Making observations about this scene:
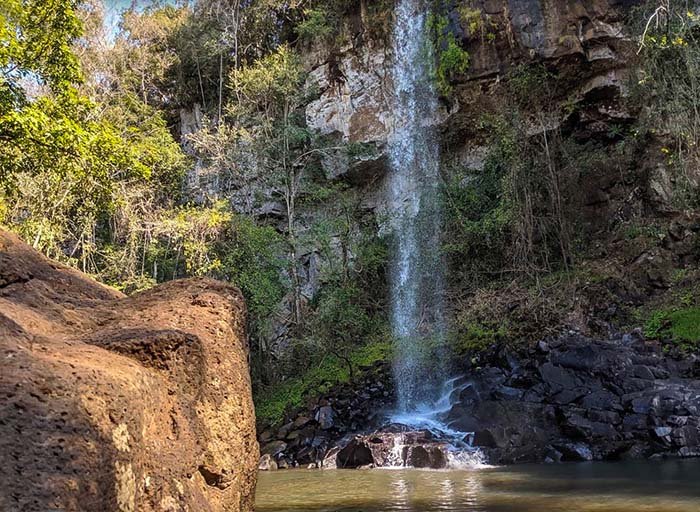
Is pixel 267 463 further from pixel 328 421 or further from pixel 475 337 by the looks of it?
pixel 475 337

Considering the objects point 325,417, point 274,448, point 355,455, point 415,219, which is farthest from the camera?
point 415,219

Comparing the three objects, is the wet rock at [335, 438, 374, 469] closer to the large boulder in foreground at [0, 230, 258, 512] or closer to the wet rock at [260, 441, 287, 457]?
the wet rock at [260, 441, 287, 457]

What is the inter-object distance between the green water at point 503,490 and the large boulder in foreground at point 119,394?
4.42 m

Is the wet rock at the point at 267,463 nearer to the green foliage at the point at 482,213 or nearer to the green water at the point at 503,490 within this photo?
the green water at the point at 503,490

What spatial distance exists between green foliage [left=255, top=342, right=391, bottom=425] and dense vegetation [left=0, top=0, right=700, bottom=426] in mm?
69

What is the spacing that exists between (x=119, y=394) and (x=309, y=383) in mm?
15949

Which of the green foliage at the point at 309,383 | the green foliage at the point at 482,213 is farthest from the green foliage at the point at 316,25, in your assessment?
the green foliage at the point at 309,383

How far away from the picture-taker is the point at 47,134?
9953mm

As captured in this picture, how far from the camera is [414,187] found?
22906 mm

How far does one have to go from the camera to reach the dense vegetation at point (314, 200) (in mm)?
16500

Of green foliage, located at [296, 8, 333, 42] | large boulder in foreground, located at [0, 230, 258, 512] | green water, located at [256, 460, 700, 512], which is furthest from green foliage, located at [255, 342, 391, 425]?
large boulder in foreground, located at [0, 230, 258, 512]

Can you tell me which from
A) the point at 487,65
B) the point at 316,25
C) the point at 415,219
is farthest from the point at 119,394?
the point at 316,25

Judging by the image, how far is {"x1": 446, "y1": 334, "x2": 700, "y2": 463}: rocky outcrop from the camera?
443 inches

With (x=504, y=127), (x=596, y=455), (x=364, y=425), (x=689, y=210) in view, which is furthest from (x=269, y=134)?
(x=596, y=455)
